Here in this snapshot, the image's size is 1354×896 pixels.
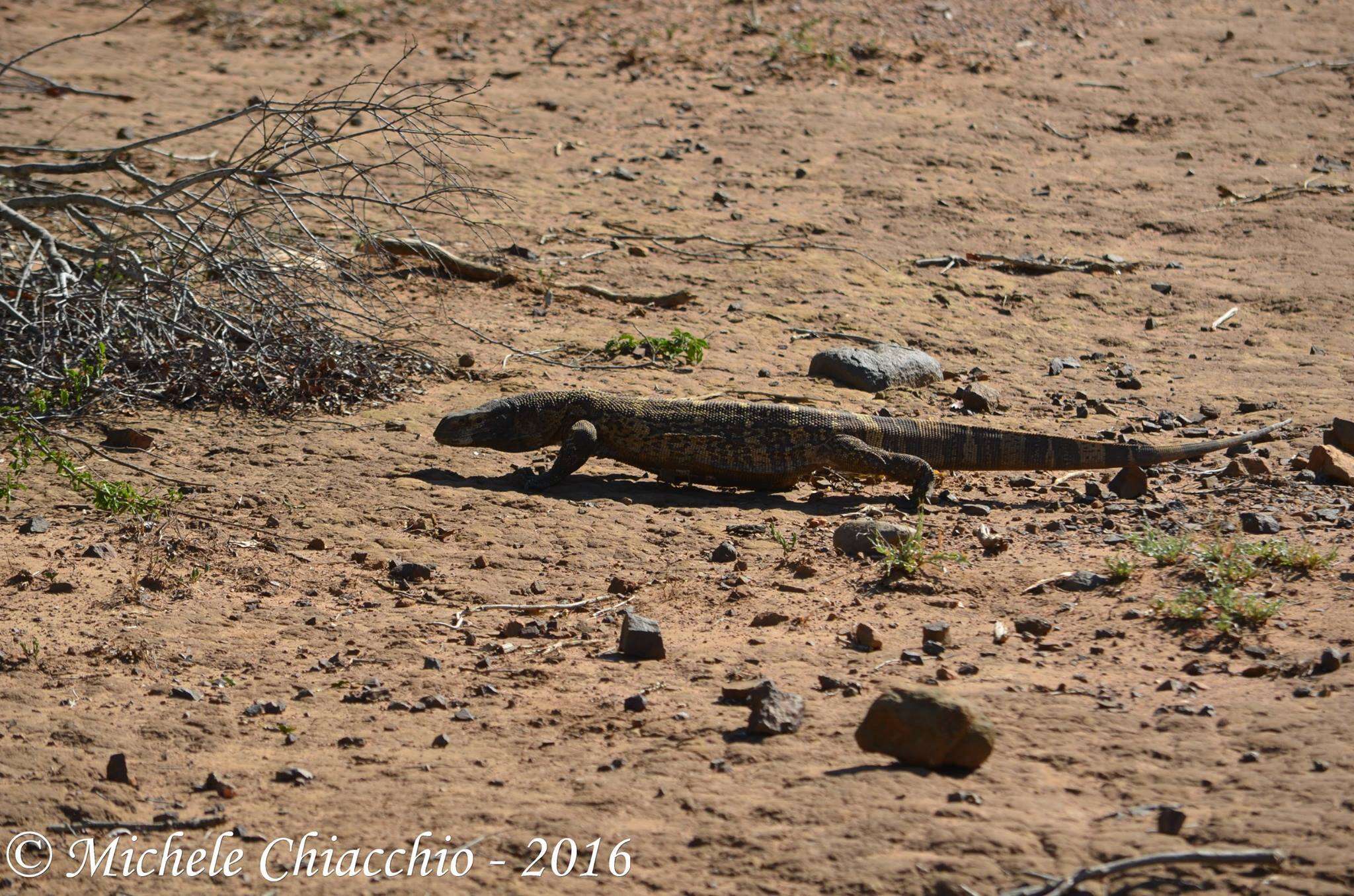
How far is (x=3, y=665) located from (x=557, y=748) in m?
1.88

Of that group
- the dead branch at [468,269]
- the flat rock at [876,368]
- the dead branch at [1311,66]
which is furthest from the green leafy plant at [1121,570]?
the dead branch at [1311,66]

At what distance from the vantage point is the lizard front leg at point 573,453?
6422mm

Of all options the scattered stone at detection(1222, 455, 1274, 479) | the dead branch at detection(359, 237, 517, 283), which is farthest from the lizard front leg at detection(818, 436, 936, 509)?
the dead branch at detection(359, 237, 517, 283)

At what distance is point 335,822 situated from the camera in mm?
3520

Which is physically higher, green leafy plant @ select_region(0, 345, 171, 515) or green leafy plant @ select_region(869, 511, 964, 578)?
green leafy plant @ select_region(869, 511, 964, 578)

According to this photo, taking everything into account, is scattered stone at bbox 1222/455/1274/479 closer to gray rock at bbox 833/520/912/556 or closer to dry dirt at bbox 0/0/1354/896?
dry dirt at bbox 0/0/1354/896

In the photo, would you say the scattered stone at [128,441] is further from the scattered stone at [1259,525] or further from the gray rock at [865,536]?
the scattered stone at [1259,525]

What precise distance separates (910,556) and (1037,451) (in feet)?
5.07

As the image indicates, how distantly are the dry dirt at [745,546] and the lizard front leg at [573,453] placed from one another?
0.09 meters

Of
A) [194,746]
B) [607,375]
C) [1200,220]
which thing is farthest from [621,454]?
[1200,220]

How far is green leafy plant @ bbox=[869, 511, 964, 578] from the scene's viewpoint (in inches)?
202

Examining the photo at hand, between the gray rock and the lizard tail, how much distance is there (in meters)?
1.12

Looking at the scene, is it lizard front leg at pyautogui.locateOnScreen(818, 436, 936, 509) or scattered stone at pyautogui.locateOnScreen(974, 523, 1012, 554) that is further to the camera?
lizard front leg at pyautogui.locateOnScreen(818, 436, 936, 509)

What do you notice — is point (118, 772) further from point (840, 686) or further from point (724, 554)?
point (724, 554)
